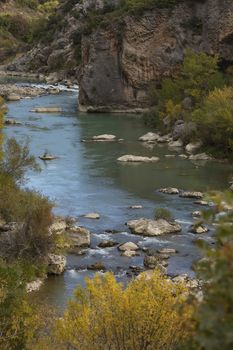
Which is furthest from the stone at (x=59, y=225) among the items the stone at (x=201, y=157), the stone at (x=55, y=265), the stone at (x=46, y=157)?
the stone at (x=201, y=157)

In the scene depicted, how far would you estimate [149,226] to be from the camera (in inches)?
979

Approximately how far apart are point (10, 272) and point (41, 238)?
5398 mm

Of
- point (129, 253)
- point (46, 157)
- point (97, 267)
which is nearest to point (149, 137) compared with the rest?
point (46, 157)

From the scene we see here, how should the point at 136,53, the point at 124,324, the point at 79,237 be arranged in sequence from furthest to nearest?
1. the point at 136,53
2. the point at 79,237
3. the point at 124,324

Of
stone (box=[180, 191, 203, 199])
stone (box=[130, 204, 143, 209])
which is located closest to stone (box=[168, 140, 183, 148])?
stone (box=[180, 191, 203, 199])

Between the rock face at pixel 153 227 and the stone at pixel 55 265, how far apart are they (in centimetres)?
466

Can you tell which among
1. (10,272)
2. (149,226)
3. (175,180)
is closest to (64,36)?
(175,180)

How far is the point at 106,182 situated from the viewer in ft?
109

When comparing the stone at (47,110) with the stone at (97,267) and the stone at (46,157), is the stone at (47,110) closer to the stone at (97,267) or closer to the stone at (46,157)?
the stone at (46,157)

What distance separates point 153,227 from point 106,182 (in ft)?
28.7

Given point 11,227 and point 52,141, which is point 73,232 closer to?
point 11,227

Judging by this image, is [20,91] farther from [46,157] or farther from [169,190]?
[169,190]

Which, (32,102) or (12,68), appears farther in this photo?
(12,68)

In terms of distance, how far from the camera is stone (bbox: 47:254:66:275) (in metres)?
20.5
